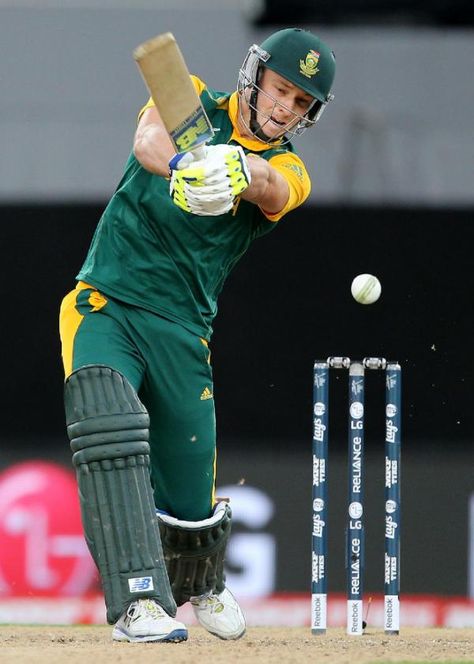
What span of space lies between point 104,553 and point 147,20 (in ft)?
10.1

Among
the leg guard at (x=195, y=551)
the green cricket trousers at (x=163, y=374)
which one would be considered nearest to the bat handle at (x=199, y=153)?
the green cricket trousers at (x=163, y=374)

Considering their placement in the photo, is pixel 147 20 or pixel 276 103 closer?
pixel 276 103

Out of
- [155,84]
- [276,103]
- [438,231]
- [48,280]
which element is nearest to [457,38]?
[438,231]

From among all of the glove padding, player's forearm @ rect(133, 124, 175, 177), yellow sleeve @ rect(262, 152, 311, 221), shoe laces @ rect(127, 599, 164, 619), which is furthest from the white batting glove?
shoe laces @ rect(127, 599, 164, 619)

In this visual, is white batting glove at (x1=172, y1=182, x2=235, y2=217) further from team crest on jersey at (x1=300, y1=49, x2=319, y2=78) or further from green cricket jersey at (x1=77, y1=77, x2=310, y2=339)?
team crest on jersey at (x1=300, y1=49, x2=319, y2=78)

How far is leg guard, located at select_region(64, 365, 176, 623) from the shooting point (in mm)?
3080

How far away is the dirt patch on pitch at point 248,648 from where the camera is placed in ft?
9.49

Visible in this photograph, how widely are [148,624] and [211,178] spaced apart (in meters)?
0.96

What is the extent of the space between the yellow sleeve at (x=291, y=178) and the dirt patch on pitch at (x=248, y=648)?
1.02 metres

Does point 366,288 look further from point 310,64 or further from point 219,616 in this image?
point 219,616

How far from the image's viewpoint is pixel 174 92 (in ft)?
9.45

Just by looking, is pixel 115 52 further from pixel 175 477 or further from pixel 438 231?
pixel 175 477

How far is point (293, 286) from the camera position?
5.65m

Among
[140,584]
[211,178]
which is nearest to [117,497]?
[140,584]
